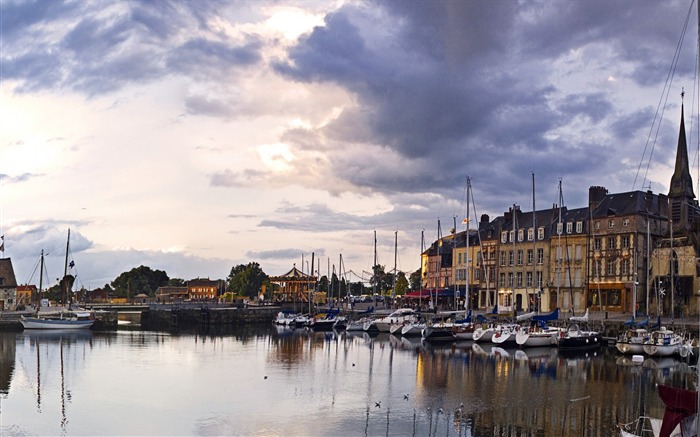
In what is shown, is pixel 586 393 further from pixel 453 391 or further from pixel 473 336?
pixel 473 336

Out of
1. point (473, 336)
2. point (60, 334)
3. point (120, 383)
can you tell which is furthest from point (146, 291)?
point (120, 383)

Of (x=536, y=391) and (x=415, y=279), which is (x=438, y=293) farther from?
(x=536, y=391)

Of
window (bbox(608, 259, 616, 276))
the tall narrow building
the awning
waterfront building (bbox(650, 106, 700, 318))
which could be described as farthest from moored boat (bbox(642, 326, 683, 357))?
the awning

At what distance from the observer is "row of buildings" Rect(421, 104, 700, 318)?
68625 mm

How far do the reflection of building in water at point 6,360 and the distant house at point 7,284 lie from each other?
92.1ft

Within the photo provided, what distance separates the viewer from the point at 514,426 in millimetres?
25953

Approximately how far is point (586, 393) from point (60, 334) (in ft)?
200

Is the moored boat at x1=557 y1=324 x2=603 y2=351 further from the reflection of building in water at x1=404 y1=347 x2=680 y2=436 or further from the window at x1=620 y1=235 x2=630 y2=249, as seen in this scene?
the window at x1=620 y1=235 x2=630 y2=249

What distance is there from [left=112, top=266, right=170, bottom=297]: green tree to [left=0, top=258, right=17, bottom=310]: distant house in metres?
78.1

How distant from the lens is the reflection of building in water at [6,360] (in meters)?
36.9

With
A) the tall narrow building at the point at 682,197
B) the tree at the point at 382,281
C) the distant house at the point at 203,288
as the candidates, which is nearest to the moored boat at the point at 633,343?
the tall narrow building at the point at 682,197

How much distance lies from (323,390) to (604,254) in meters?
49.3

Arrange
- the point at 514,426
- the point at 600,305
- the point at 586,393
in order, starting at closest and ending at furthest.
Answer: the point at 514,426, the point at 586,393, the point at 600,305

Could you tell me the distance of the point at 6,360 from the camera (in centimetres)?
4859
